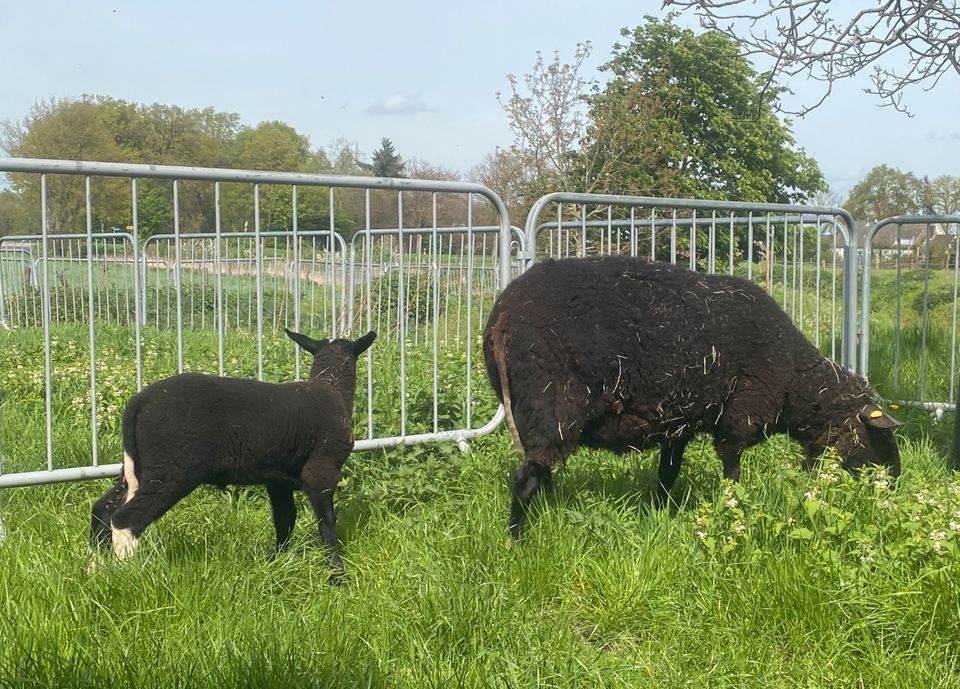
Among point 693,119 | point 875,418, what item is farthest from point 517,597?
point 693,119

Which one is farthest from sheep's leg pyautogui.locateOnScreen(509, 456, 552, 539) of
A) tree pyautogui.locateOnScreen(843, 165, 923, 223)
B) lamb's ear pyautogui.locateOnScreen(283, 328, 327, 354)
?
tree pyautogui.locateOnScreen(843, 165, 923, 223)

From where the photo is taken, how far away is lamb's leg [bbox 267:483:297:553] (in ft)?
12.5

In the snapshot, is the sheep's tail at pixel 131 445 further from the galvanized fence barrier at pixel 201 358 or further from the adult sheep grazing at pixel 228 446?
the galvanized fence barrier at pixel 201 358

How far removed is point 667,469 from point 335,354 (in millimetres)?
2019

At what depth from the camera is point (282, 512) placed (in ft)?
12.7

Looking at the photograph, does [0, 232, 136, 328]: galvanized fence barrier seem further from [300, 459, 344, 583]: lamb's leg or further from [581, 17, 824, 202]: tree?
[581, 17, 824, 202]: tree

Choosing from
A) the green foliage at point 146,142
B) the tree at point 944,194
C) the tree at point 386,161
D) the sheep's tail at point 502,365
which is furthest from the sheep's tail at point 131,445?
the tree at point 386,161

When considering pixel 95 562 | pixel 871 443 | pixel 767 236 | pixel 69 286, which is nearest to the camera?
pixel 95 562

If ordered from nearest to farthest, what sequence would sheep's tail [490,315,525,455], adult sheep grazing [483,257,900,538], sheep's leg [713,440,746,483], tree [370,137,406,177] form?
adult sheep grazing [483,257,900,538] < sheep's tail [490,315,525,455] < sheep's leg [713,440,746,483] < tree [370,137,406,177]

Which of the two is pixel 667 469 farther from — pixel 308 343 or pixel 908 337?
pixel 908 337

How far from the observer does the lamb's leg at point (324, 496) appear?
12.1ft

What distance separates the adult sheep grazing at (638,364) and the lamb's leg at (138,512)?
5.34 feet

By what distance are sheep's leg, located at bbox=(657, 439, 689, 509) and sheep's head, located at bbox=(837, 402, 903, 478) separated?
0.90 metres

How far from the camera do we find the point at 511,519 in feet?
13.3
